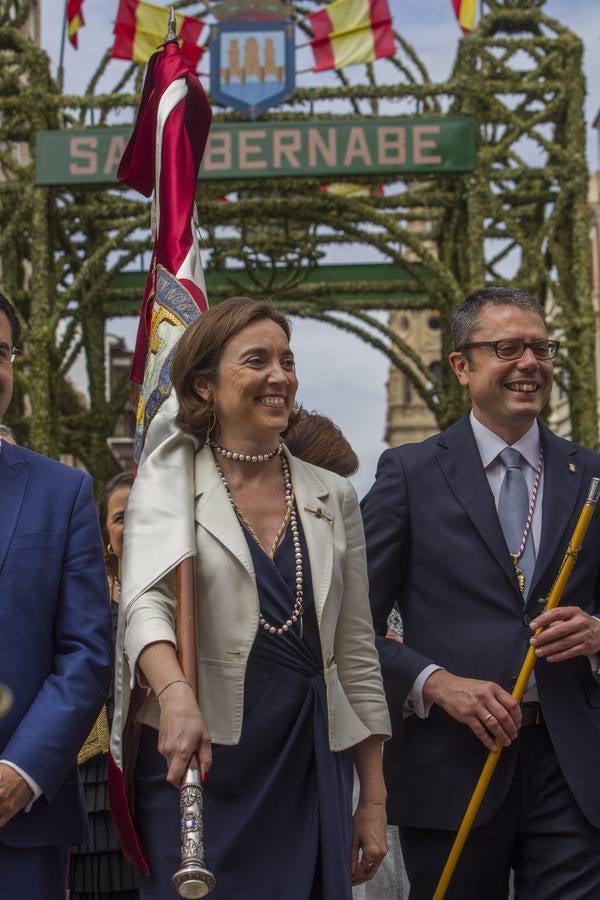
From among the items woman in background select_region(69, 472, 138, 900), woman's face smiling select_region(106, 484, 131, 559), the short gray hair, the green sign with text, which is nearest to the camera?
the short gray hair

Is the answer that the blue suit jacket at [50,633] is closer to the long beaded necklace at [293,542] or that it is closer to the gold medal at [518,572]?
the long beaded necklace at [293,542]

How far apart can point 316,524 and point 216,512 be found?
0.95ft

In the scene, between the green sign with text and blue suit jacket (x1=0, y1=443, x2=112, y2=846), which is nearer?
blue suit jacket (x1=0, y1=443, x2=112, y2=846)

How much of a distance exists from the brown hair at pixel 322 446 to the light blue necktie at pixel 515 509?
2.77 feet

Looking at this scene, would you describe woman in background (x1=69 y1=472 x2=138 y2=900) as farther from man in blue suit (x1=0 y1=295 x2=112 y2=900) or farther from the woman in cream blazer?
the woman in cream blazer

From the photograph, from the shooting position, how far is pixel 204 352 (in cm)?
377

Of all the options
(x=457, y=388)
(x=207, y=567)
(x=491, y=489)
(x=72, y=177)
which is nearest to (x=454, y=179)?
(x=457, y=388)

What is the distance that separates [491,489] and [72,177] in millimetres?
12397

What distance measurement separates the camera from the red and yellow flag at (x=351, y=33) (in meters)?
16.4

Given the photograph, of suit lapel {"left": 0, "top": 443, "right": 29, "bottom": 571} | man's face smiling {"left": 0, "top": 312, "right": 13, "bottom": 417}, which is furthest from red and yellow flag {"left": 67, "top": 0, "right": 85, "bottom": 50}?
suit lapel {"left": 0, "top": 443, "right": 29, "bottom": 571}

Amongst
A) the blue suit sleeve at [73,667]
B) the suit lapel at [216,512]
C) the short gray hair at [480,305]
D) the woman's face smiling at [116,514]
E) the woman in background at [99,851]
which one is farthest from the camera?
the woman's face smiling at [116,514]

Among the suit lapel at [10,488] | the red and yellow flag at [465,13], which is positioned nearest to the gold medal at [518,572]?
the suit lapel at [10,488]

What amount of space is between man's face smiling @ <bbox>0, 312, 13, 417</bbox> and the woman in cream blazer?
0.42m

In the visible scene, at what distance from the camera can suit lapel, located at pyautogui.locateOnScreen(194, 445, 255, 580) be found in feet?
11.6
